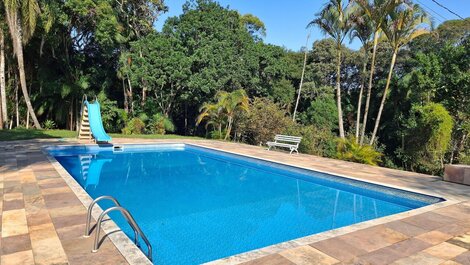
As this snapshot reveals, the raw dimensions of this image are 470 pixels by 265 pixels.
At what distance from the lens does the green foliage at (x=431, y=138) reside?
1200 centimetres

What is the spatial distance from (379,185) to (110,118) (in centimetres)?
1567

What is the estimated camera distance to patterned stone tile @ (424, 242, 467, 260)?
359 centimetres

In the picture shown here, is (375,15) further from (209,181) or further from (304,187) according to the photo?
(209,181)

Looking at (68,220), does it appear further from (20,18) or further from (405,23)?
(405,23)

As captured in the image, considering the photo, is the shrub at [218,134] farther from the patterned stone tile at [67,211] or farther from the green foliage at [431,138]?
the patterned stone tile at [67,211]

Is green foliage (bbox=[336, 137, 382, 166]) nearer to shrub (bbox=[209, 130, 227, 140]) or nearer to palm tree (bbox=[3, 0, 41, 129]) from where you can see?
shrub (bbox=[209, 130, 227, 140])

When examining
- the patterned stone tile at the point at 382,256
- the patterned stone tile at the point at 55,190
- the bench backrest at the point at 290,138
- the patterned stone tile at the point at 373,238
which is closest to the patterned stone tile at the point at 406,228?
the patterned stone tile at the point at 373,238

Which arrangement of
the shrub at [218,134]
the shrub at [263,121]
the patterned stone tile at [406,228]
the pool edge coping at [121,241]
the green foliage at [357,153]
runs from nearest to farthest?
the pool edge coping at [121,241]
the patterned stone tile at [406,228]
the green foliage at [357,153]
the shrub at [263,121]
the shrub at [218,134]

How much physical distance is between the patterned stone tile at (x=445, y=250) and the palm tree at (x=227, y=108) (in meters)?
12.2

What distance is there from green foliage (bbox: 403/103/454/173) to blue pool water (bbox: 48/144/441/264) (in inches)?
255

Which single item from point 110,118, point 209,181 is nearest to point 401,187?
point 209,181

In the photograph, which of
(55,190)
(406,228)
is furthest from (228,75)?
(406,228)

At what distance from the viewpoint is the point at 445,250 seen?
3740 millimetres

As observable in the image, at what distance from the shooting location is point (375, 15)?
13.5m
